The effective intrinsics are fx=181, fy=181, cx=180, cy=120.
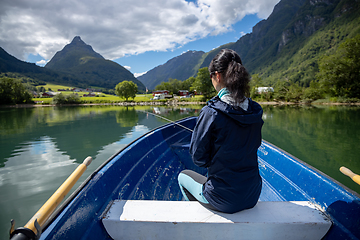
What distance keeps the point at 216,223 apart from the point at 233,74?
3.99ft

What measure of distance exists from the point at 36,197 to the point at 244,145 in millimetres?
5246

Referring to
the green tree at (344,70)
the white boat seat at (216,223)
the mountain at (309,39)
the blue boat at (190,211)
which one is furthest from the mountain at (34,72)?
the white boat seat at (216,223)

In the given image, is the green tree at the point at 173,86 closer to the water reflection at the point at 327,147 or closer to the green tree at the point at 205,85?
the green tree at the point at 205,85

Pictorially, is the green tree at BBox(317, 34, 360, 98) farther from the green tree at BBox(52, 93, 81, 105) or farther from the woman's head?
the green tree at BBox(52, 93, 81, 105)

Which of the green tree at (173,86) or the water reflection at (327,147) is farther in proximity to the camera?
the green tree at (173,86)

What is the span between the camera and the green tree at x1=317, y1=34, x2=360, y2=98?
30344 mm

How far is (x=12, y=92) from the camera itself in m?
49.3

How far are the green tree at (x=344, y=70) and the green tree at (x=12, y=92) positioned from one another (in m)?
73.5

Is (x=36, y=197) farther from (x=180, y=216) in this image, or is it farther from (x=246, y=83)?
(x=246, y=83)

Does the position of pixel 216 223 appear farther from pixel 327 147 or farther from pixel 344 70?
pixel 344 70

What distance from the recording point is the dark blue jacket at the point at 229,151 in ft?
4.57

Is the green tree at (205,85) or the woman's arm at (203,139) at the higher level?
the green tree at (205,85)

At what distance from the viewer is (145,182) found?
281 centimetres

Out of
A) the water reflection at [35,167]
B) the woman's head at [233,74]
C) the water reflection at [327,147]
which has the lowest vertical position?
the water reflection at [35,167]
